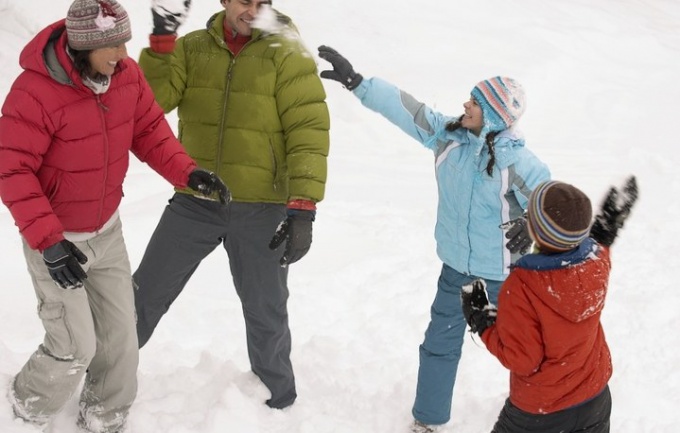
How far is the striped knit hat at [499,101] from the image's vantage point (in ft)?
12.4

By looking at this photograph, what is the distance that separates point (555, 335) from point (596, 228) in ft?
2.27

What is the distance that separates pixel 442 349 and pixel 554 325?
1.31m

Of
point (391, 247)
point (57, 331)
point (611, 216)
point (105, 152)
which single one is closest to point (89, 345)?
point (57, 331)

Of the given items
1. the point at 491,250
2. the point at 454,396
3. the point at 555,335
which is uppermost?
the point at 555,335

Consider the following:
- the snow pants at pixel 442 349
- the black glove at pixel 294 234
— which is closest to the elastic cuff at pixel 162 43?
the black glove at pixel 294 234

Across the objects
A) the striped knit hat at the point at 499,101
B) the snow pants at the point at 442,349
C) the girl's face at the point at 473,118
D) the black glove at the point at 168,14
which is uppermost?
the black glove at the point at 168,14

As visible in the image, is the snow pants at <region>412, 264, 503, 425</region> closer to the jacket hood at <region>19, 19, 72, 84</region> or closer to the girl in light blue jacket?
the girl in light blue jacket

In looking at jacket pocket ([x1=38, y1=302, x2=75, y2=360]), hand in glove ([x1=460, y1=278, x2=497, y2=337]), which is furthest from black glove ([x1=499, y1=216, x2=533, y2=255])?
jacket pocket ([x1=38, y1=302, x2=75, y2=360])

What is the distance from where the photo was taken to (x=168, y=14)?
3680 mm

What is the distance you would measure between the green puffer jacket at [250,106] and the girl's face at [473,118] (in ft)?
2.35

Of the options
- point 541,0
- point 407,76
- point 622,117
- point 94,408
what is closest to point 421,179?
point 407,76

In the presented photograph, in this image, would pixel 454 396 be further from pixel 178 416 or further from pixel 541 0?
pixel 541 0

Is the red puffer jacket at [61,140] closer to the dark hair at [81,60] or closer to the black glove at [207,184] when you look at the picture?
the dark hair at [81,60]

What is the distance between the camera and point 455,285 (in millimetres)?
4125
